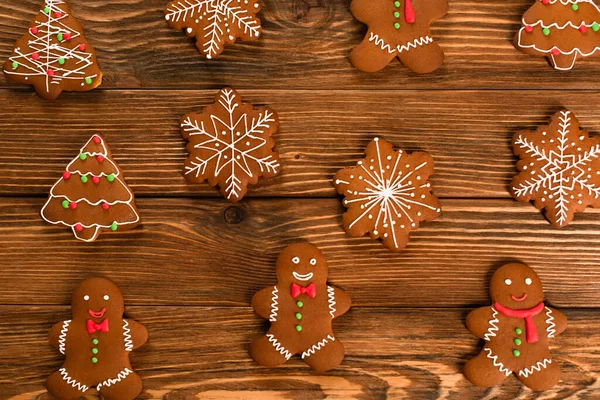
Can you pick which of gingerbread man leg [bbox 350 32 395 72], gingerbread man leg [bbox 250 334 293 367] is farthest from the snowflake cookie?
gingerbread man leg [bbox 250 334 293 367]

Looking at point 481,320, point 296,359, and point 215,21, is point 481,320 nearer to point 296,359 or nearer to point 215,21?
point 296,359

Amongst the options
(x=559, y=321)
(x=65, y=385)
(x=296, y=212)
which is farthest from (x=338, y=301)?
(x=65, y=385)

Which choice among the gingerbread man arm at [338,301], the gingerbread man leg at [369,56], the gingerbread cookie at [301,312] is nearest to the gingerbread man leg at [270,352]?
the gingerbread cookie at [301,312]

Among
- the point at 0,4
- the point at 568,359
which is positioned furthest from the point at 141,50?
the point at 568,359

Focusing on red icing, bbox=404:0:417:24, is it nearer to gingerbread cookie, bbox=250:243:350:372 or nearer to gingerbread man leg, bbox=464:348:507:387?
gingerbread cookie, bbox=250:243:350:372

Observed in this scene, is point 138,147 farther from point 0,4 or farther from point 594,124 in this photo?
point 594,124

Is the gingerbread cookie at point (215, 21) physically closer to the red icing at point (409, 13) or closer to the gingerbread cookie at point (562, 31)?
the red icing at point (409, 13)
